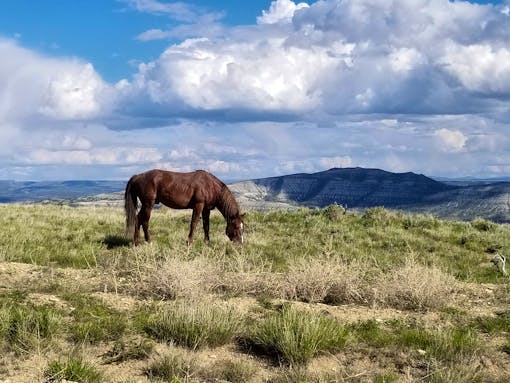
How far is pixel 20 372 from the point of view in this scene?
5785 millimetres

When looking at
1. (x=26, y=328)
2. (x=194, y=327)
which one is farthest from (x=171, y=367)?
(x=26, y=328)

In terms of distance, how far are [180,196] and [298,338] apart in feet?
33.7

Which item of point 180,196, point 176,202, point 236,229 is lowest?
point 236,229

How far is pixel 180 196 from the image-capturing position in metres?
16.3

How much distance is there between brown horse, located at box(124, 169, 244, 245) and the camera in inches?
624

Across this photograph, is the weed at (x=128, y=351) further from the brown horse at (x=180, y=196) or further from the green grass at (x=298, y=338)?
the brown horse at (x=180, y=196)

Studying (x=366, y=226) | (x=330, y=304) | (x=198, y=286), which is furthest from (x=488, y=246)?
(x=198, y=286)

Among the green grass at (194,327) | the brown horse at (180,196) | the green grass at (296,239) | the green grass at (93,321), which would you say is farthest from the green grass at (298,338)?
the brown horse at (180,196)

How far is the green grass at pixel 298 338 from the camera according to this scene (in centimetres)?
637

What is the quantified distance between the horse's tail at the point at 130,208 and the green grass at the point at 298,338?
9.53 metres

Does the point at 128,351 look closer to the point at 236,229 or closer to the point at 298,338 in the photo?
the point at 298,338

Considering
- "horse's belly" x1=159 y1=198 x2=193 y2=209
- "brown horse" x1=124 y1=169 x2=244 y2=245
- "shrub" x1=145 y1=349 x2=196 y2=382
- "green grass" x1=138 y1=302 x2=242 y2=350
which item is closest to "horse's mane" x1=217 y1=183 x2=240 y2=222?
"brown horse" x1=124 y1=169 x2=244 y2=245

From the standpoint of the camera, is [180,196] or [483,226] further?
[483,226]

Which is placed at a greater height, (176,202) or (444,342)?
(176,202)
